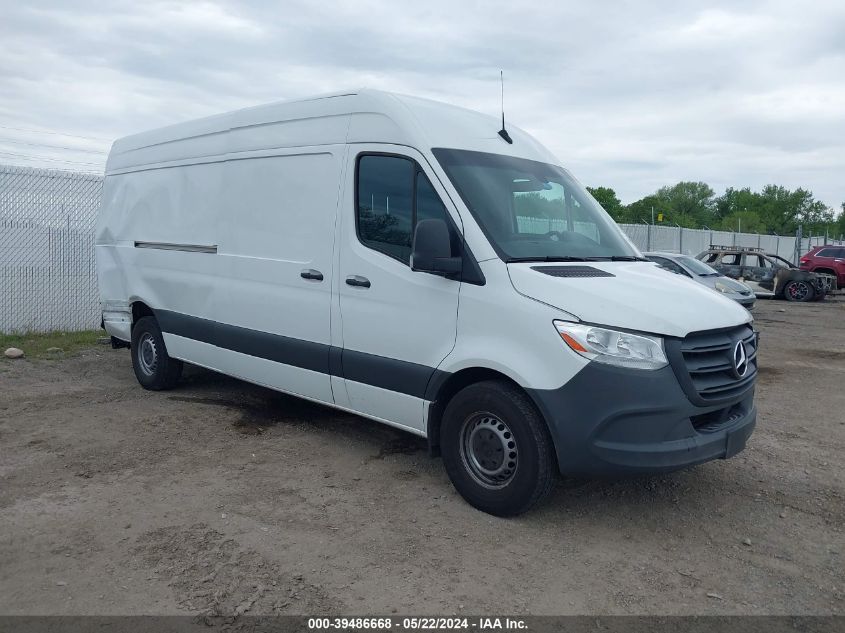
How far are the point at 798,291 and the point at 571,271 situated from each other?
20718 mm

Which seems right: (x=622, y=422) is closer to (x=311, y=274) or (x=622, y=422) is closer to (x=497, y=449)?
(x=497, y=449)

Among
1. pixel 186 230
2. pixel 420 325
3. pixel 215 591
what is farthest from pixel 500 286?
pixel 186 230

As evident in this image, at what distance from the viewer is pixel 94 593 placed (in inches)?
138

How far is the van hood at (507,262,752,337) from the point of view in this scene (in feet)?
13.2

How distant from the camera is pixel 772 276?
881 inches

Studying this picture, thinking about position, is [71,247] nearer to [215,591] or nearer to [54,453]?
[54,453]

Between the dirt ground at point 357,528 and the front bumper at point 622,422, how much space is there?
1.69ft

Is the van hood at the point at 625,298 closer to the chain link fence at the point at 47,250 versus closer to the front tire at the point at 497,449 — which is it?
the front tire at the point at 497,449

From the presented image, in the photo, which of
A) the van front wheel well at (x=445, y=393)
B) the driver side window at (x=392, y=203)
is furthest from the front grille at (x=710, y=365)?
the driver side window at (x=392, y=203)

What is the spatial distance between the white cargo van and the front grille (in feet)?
0.04

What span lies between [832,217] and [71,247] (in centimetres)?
10643

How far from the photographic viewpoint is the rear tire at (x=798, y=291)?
72.4 feet

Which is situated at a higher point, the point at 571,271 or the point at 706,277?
the point at 571,271

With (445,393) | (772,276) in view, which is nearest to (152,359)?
(445,393)
